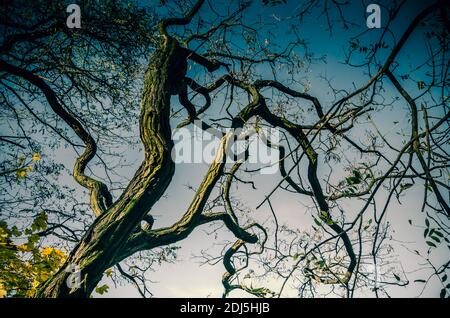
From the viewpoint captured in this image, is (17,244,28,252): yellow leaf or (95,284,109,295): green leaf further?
(95,284,109,295): green leaf

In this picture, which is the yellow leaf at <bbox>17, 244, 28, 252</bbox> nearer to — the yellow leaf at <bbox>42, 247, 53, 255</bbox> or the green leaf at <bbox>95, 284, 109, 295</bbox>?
the yellow leaf at <bbox>42, 247, 53, 255</bbox>

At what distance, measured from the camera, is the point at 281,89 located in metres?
5.57

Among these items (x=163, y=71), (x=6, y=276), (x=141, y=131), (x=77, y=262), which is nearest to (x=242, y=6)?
(x=163, y=71)

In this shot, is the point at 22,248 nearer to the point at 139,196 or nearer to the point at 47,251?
the point at 47,251

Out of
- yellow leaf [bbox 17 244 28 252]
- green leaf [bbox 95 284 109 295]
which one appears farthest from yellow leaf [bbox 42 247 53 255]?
green leaf [bbox 95 284 109 295]

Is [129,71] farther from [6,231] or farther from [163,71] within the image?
[6,231]

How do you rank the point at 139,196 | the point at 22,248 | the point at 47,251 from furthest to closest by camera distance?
the point at 47,251
the point at 22,248
the point at 139,196

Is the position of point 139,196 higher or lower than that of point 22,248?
higher

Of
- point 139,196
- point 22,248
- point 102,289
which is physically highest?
point 139,196

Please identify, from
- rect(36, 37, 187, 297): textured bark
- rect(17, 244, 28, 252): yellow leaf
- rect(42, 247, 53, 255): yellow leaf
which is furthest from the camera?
rect(42, 247, 53, 255): yellow leaf

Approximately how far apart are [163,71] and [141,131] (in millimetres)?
860

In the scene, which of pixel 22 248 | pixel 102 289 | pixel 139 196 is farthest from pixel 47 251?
pixel 139 196

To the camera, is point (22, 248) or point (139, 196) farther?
point (22, 248)
